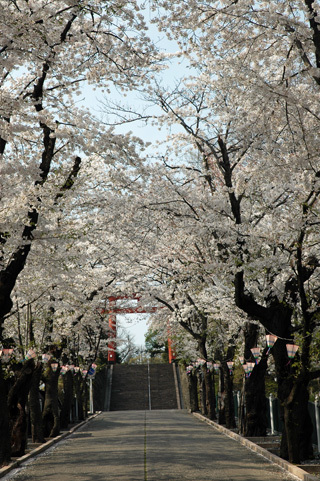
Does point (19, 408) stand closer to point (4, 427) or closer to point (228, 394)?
point (4, 427)

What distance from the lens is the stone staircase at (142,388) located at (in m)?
49.4

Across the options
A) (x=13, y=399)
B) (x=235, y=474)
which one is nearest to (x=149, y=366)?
(x=13, y=399)

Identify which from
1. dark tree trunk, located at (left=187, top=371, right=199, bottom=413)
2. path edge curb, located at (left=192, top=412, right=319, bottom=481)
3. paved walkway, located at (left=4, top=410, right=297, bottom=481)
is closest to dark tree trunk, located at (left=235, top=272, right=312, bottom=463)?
path edge curb, located at (left=192, top=412, right=319, bottom=481)

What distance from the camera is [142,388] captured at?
52969 mm

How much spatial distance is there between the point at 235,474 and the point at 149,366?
157ft

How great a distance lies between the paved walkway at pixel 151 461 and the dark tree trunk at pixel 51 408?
1.12 metres

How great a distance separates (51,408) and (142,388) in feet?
101

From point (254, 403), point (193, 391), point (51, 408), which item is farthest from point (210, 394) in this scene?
point (254, 403)

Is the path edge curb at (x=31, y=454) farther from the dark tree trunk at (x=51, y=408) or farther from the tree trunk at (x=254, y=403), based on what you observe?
the tree trunk at (x=254, y=403)

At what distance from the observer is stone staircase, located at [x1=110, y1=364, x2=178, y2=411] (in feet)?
162

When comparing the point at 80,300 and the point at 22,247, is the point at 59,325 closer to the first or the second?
the point at 80,300

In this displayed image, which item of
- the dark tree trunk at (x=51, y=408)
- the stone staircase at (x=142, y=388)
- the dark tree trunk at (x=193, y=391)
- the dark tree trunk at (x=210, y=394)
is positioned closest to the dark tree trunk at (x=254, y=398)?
the dark tree trunk at (x=51, y=408)

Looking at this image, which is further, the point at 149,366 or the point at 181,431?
the point at 149,366

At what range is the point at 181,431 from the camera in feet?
77.3
